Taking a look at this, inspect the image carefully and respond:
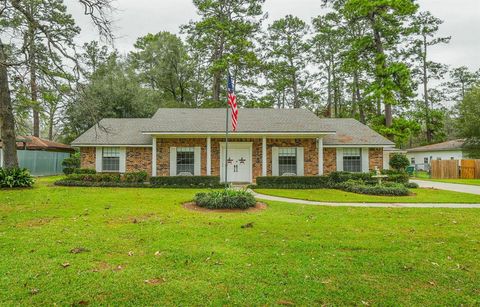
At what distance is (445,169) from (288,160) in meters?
14.8

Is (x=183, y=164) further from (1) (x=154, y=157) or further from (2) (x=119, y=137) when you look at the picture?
(2) (x=119, y=137)

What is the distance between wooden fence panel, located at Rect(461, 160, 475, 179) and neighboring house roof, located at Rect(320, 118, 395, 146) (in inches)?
371

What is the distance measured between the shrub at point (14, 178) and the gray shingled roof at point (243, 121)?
231 inches

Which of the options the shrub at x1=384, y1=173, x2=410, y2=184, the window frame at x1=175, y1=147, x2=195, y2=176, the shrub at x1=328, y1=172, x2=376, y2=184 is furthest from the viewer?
the window frame at x1=175, y1=147, x2=195, y2=176

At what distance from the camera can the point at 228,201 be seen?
9.59m

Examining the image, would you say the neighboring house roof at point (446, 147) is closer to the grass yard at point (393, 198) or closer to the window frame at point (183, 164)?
the grass yard at point (393, 198)

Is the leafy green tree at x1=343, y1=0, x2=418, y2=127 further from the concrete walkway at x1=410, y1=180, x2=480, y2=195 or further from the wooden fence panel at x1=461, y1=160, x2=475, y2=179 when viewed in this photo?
the concrete walkway at x1=410, y1=180, x2=480, y2=195

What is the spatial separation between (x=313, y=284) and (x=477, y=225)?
19.2ft

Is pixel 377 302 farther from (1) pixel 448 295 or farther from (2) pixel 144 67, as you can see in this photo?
(2) pixel 144 67

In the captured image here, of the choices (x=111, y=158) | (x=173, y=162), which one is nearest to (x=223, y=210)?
(x=173, y=162)

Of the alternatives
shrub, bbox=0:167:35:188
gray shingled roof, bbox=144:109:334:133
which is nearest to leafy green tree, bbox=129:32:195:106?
gray shingled roof, bbox=144:109:334:133

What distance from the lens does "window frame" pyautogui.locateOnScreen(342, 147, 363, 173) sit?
59.6ft

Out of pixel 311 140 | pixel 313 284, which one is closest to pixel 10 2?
pixel 313 284

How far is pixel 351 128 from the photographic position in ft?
66.5
